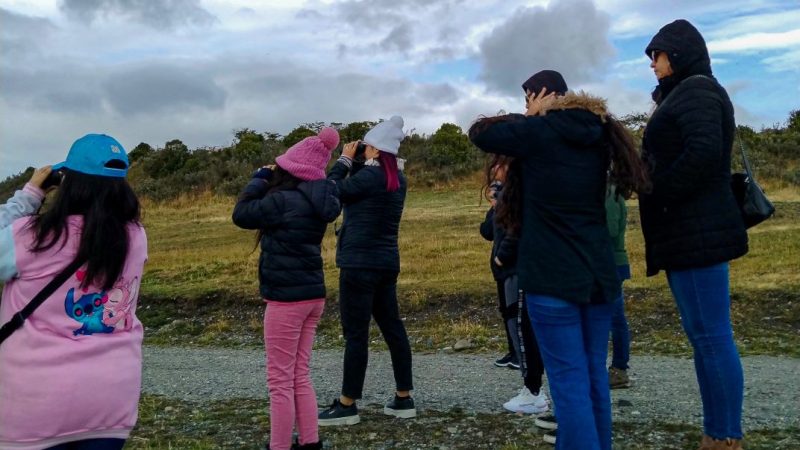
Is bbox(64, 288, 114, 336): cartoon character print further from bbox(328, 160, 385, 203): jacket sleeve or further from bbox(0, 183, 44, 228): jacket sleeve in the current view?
bbox(328, 160, 385, 203): jacket sleeve

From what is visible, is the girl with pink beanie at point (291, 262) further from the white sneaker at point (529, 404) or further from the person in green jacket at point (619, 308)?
the person in green jacket at point (619, 308)

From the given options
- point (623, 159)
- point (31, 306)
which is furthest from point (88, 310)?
point (623, 159)

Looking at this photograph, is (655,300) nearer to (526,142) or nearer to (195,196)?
(526,142)

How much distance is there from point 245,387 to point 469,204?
58.5ft

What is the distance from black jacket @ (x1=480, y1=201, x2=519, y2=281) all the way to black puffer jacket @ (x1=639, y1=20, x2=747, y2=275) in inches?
28.8

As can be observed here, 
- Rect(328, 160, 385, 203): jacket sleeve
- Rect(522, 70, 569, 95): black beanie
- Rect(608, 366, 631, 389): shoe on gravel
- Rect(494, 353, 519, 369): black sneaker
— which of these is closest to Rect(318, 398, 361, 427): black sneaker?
A: Rect(328, 160, 385, 203): jacket sleeve

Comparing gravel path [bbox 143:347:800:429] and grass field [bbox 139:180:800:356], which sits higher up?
grass field [bbox 139:180:800:356]

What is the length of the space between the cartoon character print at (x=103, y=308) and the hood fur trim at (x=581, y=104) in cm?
205

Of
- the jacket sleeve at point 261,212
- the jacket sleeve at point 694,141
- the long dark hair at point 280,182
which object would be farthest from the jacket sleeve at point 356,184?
the jacket sleeve at point 694,141

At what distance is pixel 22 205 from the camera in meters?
3.38

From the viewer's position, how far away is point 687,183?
168 inches

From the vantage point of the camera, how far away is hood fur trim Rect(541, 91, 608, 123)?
13.1 feet

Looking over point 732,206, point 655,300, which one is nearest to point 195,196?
point 655,300

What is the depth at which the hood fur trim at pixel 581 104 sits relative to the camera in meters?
3.98
